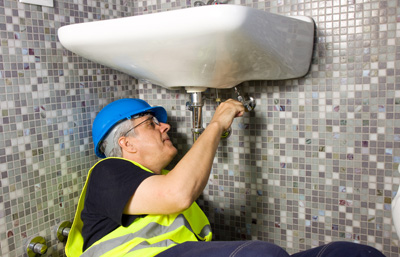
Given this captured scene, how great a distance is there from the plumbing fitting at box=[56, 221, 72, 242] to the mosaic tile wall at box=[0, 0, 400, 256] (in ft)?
0.07

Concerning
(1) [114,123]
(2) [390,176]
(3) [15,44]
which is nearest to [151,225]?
(1) [114,123]

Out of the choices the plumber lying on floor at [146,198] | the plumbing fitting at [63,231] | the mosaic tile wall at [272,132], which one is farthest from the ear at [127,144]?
the plumbing fitting at [63,231]

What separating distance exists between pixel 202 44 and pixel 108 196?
1.49 feet

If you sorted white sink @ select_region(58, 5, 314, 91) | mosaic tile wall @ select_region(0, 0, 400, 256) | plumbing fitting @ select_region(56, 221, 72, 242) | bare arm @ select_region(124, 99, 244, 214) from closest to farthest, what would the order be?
white sink @ select_region(58, 5, 314, 91), bare arm @ select_region(124, 99, 244, 214), mosaic tile wall @ select_region(0, 0, 400, 256), plumbing fitting @ select_region(56, 221, 72, 242)

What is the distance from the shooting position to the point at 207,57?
3.10 feet

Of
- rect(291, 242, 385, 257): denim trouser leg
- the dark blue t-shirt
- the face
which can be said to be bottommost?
rect(291, 242, 385, 257): denim trouser leg

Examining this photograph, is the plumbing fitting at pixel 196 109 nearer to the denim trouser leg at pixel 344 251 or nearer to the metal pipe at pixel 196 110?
the metal pipe at pixel 196 110

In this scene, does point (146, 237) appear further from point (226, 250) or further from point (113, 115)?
point (113, 115)

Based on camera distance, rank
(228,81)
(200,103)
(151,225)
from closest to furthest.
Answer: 1. (151,225)
2. (228,81)
3. (200,103)

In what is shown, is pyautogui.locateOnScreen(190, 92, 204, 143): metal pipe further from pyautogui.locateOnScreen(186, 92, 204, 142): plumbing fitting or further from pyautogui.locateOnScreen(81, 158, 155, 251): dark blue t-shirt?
pyautogui.locateOnScreen(81, 158, 155, 251): dark blue t-shirt

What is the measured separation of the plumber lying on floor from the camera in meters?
0.95

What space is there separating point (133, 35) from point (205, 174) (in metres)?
0.39

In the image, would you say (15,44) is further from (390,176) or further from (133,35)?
(390,176)

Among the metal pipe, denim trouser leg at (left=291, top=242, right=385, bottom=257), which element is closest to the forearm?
the metal pipe
